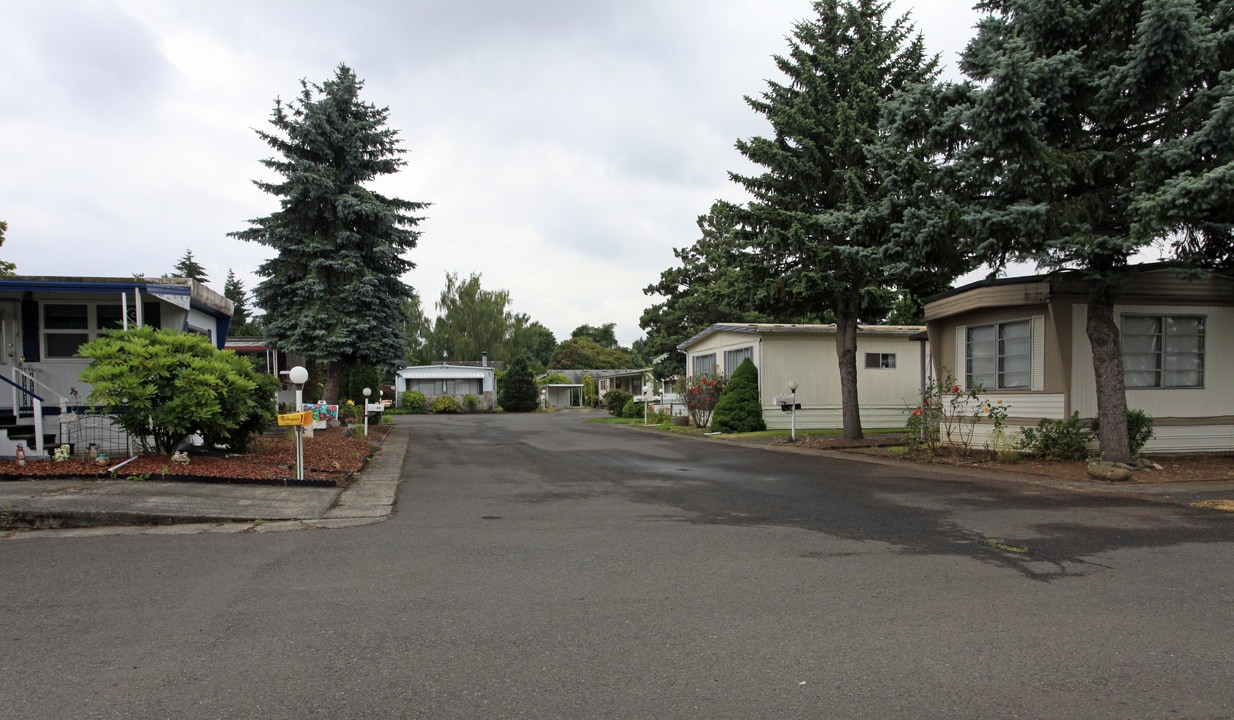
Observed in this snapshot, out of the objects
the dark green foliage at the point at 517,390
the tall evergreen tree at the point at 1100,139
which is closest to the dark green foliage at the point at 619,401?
the dark green foliage at the point at 517,390

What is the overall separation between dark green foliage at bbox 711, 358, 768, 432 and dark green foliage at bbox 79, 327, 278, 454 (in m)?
14.8

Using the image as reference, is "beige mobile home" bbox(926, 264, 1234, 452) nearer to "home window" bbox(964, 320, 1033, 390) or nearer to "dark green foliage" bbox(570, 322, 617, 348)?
"home window" bbox(964, 320, 1033, 390)

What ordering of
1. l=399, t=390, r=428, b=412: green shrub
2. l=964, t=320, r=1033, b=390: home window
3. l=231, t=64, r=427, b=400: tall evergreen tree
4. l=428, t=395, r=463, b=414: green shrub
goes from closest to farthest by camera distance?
l=964, t=320, r=1033, b=390: home window < l=231, t=64, r=427, b=400: tall evergreen tree < l=428, t=395, r=463, b=414: green shrub < l=399, t=390, r=428, b=412: green shrub

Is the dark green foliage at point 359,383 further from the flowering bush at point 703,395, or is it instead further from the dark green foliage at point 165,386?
the dark green foliage at point 165,386

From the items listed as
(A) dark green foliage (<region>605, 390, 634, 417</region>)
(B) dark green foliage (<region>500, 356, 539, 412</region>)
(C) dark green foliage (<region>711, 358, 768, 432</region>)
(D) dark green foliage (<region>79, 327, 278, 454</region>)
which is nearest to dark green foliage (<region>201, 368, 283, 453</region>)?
(D) dark green foliage (<region>79, 327, 278, 454</region>)

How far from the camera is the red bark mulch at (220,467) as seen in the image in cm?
998

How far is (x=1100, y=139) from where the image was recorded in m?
11.8

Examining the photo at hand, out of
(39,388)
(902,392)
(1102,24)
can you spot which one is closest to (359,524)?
(39,388)

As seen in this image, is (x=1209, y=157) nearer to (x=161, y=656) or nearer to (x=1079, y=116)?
(x=1079, y=116)

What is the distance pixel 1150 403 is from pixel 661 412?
21549 mm

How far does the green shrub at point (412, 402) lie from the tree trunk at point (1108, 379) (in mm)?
45637

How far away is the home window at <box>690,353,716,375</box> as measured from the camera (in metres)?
27.5

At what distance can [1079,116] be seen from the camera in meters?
11.9

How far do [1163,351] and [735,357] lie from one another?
535 inches
